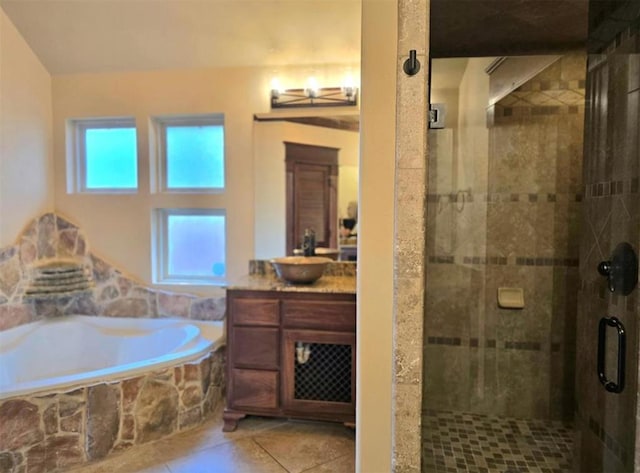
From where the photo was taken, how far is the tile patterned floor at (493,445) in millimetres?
1964

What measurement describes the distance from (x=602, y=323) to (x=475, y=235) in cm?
86

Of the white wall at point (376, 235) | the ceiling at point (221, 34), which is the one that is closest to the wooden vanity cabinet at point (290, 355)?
the white wall at point (376, 235)

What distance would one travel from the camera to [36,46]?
296cm

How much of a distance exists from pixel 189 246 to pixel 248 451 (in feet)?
→ 5.41

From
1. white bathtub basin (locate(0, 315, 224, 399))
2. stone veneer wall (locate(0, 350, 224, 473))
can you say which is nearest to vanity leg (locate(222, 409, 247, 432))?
stone veneer wall (locate(0, 350, 224, 473))

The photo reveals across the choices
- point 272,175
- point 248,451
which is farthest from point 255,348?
point 272,175

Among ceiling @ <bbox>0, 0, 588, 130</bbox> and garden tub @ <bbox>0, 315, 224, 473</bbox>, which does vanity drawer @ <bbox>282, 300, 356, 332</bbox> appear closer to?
garden tub @ <bbox>0, 315, 224, 473</bbox>

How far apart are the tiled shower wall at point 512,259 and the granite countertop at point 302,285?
51cm

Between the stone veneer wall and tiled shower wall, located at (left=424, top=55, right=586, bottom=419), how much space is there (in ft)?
4.79

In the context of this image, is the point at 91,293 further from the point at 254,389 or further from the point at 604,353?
the point at 604,353

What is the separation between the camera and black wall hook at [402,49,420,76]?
55.9 inches

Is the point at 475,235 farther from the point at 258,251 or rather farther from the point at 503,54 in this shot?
the point at 258,251

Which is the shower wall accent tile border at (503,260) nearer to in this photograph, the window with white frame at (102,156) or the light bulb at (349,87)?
the light bulb at (349,87)

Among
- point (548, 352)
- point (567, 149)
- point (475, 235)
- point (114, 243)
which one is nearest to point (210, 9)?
point (114, 243)
